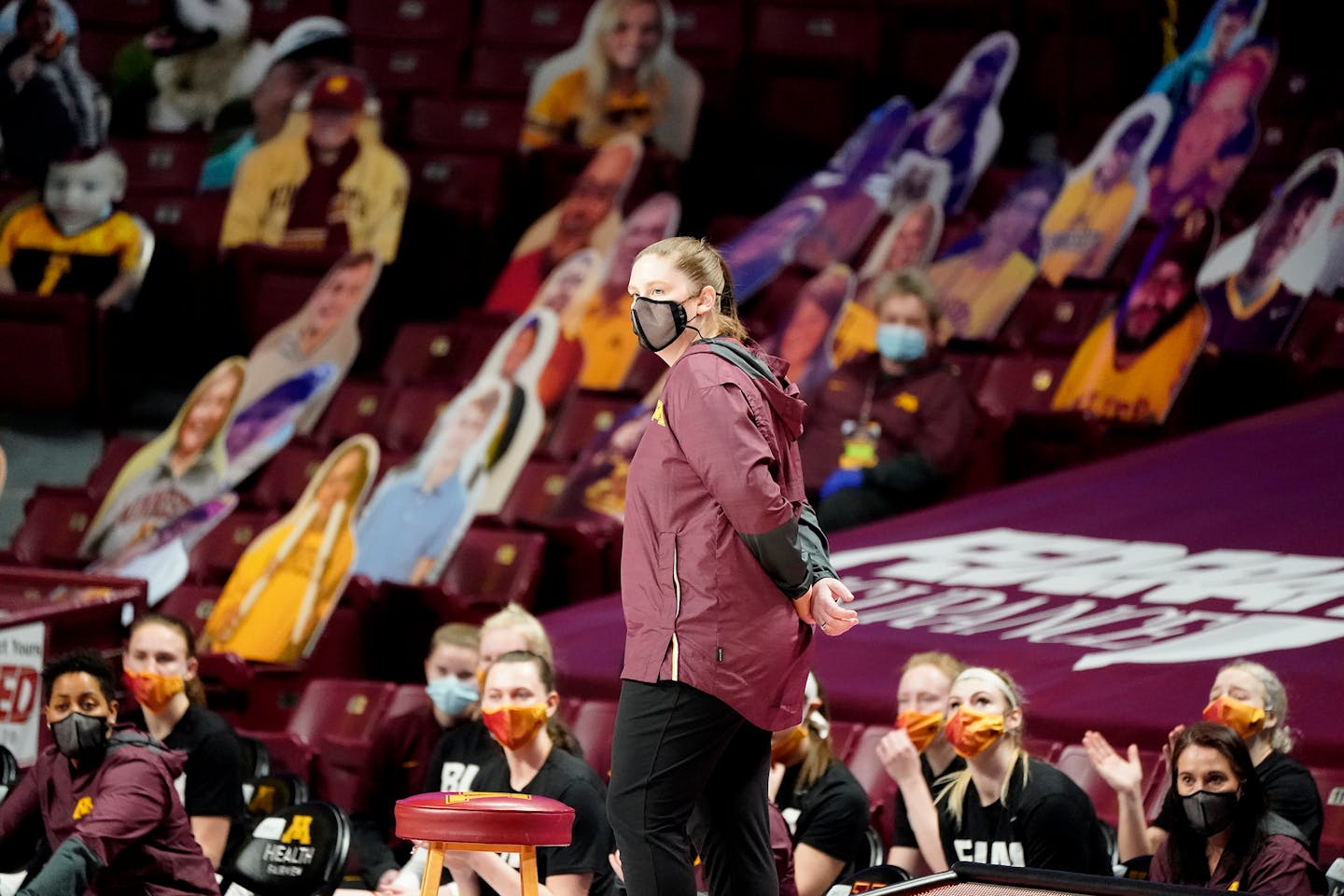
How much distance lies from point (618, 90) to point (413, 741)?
4.22m

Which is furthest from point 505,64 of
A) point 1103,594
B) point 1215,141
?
point 1103,594

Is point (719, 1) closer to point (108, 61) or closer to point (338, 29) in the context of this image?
point (338, 29)

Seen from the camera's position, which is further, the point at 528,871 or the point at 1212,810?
the point at 1212,810

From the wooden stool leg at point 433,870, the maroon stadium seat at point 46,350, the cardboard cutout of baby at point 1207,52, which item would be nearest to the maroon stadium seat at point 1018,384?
the cardboard cutout of baby at point 1207,52

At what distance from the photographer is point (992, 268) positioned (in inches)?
313

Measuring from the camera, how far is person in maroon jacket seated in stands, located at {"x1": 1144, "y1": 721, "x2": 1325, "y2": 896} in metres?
3.52

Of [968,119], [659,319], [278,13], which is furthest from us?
[278,13]

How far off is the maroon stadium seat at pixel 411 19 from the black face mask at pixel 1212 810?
650 cm

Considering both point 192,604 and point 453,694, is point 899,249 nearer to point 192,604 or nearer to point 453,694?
point 192,604

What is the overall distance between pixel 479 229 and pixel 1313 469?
11.6 ft

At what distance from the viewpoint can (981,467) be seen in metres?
7.10

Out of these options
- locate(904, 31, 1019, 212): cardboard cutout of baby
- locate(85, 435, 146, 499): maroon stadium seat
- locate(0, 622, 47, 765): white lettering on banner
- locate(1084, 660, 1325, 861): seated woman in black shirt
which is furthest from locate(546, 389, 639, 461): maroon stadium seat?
locate(1084, 660, 1325, 861): seated woman in black shirt

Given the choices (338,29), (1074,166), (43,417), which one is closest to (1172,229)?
(1074,166)

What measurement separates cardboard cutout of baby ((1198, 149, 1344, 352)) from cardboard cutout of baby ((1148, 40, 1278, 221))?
0.36m
